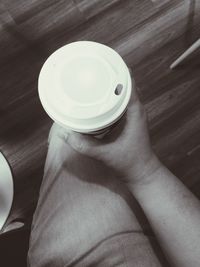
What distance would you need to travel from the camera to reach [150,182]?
0.83 metres

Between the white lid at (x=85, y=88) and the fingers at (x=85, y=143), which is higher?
the white lid at (x=85, y=88)

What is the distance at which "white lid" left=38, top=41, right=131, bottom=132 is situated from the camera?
62 centimetres

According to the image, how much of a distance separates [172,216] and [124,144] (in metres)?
0.24

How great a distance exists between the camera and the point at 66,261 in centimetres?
84

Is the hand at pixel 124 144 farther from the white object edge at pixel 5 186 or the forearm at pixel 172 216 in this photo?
the white object edge at pixel 5 186

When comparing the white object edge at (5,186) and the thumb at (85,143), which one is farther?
the white object edge at (5,186)

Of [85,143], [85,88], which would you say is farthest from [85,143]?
[85,88]

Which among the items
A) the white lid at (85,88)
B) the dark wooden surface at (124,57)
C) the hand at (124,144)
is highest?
the white lid at (85,88)

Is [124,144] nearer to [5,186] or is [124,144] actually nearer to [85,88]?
[85,88]

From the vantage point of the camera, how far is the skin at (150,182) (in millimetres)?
758

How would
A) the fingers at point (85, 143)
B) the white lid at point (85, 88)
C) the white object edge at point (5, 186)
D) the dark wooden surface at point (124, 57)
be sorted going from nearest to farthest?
the white lid at point (85, 88)
the fingers at point (85, 143)
the white object edge at point (5, 186)
the dark wooden surface at point (124, 57)

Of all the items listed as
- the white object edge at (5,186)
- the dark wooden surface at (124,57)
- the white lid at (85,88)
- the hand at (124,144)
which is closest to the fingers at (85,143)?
the hand at (124,144)

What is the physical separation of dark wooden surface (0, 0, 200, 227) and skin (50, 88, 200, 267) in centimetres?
69

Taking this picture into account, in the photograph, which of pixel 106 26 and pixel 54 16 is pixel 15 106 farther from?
pixel 106 26
